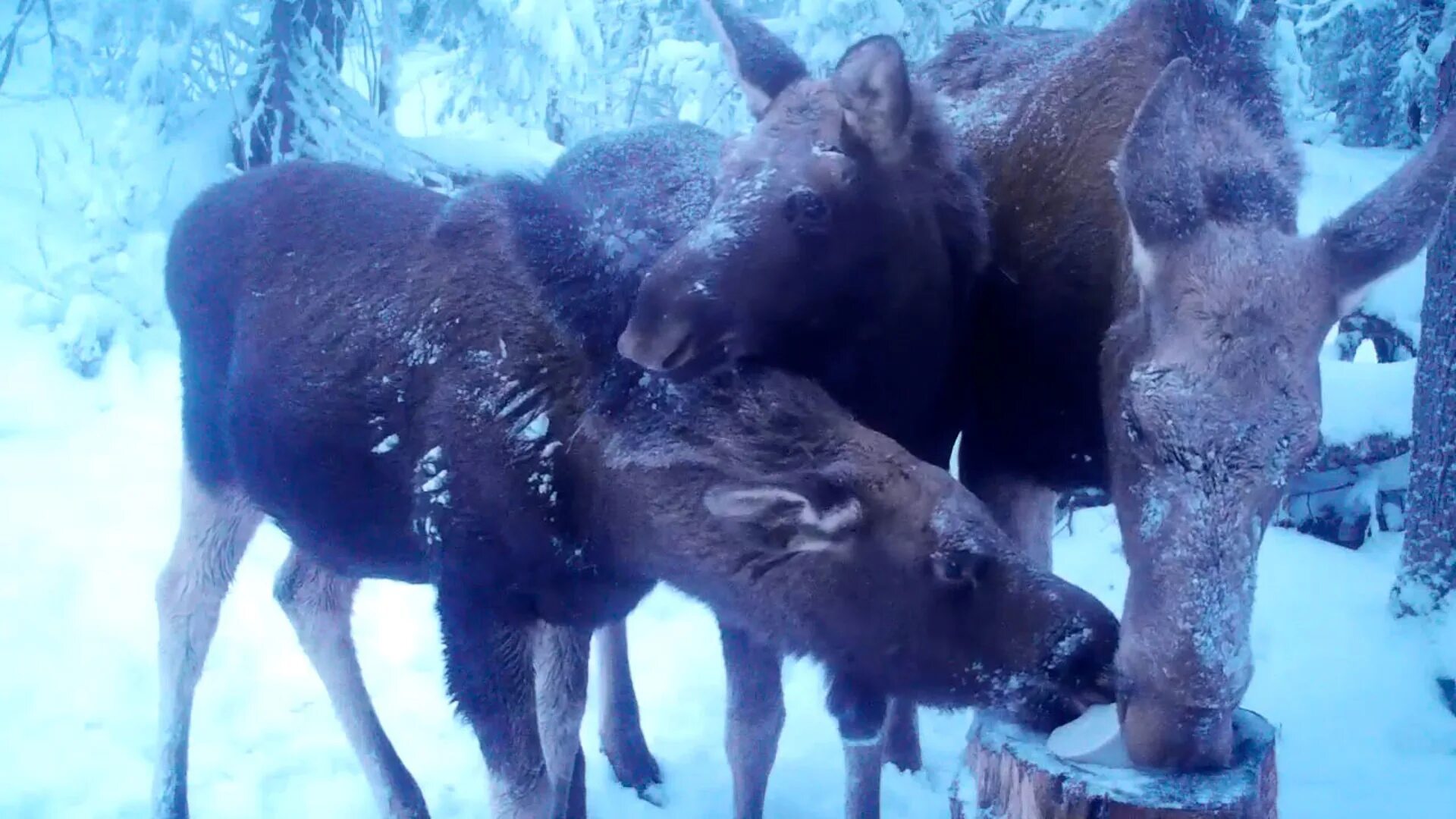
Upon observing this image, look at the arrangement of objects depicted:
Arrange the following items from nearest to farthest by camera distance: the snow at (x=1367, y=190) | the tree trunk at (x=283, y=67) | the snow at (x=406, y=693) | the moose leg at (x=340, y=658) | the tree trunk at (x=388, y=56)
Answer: the moose leg at (x=340, y=658), the snow at (x=406, y=693), the snow at (x=1367, y=190), the tree trunk at (x=283, y=67), the tree trunk at (x=388, y=56)

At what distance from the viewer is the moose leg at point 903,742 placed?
512 centimetres

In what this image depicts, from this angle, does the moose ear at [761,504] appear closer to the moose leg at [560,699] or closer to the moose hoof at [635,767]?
the moose leg at [560,699]

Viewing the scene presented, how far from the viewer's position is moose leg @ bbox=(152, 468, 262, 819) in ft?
15.2

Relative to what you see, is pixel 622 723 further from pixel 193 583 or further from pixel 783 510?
pixel 783 510

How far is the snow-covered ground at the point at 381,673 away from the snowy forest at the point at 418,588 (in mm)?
20

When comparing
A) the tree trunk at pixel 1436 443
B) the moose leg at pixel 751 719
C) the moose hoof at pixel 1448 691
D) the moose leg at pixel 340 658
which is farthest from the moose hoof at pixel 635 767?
the tree trunk at pixel 1436 443

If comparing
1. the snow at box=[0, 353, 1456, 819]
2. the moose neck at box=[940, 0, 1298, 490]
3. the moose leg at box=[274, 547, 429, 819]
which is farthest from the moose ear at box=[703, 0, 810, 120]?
the moose leg at box=[274, 547, 429, 819]

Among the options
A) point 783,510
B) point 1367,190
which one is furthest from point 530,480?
point 1367,190

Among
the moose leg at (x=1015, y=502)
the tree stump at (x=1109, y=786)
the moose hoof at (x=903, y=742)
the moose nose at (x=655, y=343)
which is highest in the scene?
the moose nose at (x=655, y=343)

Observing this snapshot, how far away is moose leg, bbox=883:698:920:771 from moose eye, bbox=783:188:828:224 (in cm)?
258

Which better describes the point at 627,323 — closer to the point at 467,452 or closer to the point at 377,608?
the point at 467,452

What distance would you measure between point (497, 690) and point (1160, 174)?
8.03 ft

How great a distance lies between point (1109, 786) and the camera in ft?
7.52

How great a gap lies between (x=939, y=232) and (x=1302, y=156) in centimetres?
114
